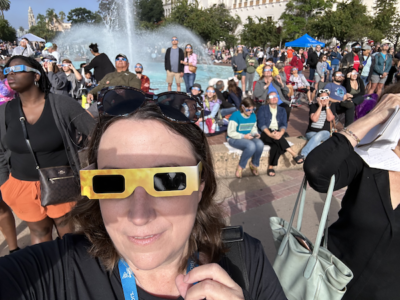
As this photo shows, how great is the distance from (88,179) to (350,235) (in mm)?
1553

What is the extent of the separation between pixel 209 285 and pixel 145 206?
0.37 meters

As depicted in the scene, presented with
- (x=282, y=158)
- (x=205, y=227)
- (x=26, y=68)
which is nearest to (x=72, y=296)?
(x=205, y=227)

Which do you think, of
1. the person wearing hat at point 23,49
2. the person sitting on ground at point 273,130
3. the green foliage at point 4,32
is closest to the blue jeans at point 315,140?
the person sitting on ground at point 273,130

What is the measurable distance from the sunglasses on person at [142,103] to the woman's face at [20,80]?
5.29ft

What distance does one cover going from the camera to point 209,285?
35.4 inches

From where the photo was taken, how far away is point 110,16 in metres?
20.0

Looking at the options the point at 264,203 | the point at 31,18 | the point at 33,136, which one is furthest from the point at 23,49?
the point at 31,18

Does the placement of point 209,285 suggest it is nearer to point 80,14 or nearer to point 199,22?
point 199,22

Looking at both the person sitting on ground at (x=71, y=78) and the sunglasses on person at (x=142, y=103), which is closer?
the sunglasses on person at (x=142, y=103)

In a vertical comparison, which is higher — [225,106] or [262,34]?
[262,34]

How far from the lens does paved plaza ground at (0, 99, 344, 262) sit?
11.6ft

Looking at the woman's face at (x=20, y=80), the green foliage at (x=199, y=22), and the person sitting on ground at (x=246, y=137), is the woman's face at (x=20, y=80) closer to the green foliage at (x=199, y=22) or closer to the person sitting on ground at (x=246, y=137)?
the person sitting on ground at (x=246, y=137)

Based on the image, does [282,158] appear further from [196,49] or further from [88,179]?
[196,49]

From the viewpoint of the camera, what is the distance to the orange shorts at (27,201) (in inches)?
95.3
